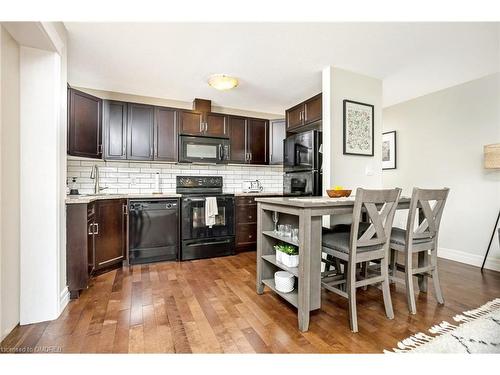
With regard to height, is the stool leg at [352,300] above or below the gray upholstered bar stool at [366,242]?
below

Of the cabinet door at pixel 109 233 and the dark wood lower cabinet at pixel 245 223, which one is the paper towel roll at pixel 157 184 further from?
the dark wood lower cabinet at pixel 245 223

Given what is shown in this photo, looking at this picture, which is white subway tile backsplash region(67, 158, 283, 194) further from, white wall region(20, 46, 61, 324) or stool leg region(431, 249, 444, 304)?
stool leg region(431, 249, 444, 304)

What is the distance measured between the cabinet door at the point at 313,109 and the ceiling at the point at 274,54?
0.78 ft

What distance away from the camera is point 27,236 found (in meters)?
1.78

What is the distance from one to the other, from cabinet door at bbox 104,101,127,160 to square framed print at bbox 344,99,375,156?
2908 millimetres

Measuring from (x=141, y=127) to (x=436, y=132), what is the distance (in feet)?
14.0

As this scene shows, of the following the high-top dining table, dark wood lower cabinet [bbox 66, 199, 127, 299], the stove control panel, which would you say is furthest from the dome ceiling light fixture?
dark wood lower cabinet [bbox 66, 199, 127, 299]

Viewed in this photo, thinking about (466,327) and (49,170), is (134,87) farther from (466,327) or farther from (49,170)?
(466,327)

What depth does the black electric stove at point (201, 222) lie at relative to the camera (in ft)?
11.1

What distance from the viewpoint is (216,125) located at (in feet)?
12.7

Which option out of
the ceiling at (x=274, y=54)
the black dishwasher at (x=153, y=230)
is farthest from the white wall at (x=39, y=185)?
the black dishwasher at (x=153, y=230)

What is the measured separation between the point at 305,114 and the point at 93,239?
3.04 metres

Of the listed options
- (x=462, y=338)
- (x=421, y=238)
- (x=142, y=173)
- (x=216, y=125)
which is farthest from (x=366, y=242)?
(x=142, y=173)
